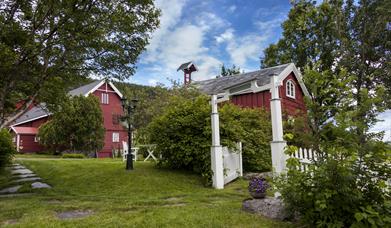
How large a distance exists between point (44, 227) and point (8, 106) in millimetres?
5637

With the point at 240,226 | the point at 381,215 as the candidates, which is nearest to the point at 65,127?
the point at 240,226

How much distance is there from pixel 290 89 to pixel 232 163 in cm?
946

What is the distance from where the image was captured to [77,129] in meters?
19.8

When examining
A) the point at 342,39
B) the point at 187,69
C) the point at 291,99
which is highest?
the point at 342,39

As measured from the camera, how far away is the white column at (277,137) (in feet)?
15.2

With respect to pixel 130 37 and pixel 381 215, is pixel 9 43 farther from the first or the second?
pixel 381 215

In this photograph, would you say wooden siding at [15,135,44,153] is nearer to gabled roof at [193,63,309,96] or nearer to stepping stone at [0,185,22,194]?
gabled roof at [193,63,309,96]

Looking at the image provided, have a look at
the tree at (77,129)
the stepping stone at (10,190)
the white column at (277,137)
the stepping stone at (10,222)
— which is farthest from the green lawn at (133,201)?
the tree at (77,129)

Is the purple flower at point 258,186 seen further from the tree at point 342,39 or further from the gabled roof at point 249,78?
the tree at point 342,39

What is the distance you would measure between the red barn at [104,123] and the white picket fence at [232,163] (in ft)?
54.6

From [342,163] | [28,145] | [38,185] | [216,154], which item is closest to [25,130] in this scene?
[28,145]

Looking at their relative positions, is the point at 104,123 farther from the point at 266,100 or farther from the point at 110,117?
the point at 266,100

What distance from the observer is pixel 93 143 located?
68.0 feet

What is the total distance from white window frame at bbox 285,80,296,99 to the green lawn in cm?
927
